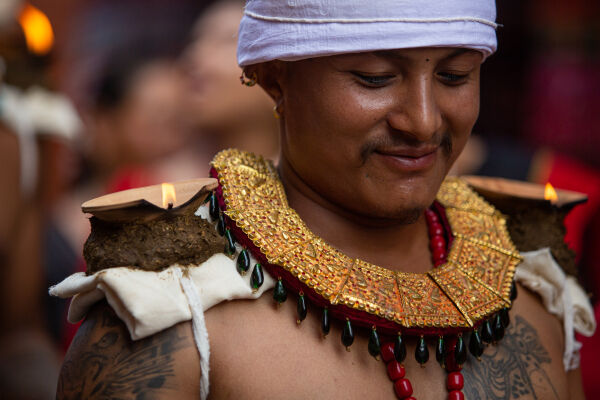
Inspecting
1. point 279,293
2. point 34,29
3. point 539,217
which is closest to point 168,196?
point 279,293

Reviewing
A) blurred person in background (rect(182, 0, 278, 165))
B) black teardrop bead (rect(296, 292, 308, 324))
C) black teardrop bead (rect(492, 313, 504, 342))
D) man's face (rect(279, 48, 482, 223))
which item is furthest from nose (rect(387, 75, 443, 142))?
blurred person in background (rect(182, 0, 278, 165))

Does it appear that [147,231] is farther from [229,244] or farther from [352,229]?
[352,229]

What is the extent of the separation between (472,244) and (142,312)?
1.07 meters

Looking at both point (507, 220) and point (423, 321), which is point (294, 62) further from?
point (507, 220)

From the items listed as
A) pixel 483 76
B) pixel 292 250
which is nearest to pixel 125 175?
pixel 483 76

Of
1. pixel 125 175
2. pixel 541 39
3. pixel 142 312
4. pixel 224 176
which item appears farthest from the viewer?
pixel 541 39

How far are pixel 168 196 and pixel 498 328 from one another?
39.7 inches

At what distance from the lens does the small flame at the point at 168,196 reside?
1673mm

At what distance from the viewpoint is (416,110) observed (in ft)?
5.57

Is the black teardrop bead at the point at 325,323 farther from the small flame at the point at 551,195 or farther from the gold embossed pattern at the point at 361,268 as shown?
the small flame at the point at 551,195

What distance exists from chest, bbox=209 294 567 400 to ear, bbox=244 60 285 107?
622mm

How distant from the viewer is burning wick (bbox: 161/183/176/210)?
167cm

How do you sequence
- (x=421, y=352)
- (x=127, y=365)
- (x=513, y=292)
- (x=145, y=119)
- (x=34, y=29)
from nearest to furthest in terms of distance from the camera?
1. (x=127, y=365)
2. (x=421, y=352)
3. (x=513, y=292)
4. (x=34, y=29)
5. (x=145, y=119)

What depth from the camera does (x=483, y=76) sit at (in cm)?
609
